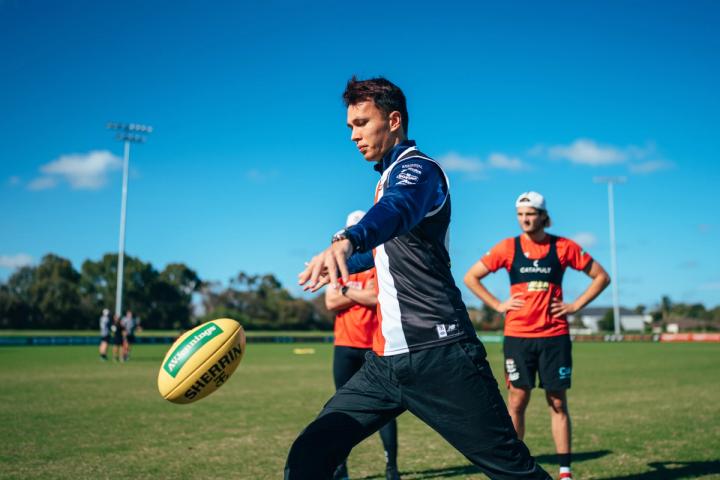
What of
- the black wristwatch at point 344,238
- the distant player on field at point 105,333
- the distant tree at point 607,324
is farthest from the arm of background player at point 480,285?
the distant tree at point 607,324

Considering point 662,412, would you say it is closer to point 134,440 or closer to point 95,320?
point 134,440

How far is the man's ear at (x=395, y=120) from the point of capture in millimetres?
3869

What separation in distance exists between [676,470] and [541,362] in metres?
2.18

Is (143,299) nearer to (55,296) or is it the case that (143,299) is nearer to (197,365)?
(55,296)

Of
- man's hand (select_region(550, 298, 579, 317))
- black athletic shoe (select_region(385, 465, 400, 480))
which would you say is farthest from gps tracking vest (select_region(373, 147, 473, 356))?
man's hand (select_region(550, 298, 579, 317))

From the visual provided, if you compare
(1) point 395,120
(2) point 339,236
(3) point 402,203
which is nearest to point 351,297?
(1) point 395,120

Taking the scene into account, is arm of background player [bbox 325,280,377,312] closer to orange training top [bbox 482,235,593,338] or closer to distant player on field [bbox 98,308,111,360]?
orange training top [bbox 482,235,593,338]

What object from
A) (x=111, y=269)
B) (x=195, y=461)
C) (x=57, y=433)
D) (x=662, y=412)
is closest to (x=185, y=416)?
(x=57, y=433)

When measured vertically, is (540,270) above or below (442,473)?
above

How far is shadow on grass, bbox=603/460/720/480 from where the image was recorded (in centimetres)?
702

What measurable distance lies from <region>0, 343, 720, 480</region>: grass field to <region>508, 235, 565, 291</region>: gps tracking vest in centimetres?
218

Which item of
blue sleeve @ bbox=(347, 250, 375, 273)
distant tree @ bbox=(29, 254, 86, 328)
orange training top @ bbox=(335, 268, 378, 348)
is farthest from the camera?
distant tree @ bbox=(29, 254, 86, 328)

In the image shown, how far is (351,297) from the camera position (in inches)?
256

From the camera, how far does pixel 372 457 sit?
8352mm
